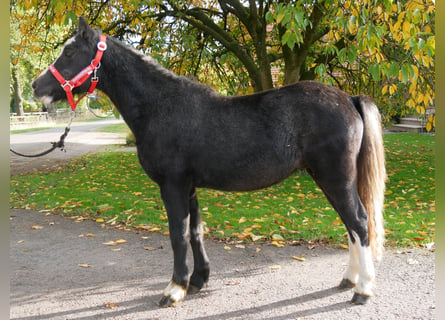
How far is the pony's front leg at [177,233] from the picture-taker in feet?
11.7

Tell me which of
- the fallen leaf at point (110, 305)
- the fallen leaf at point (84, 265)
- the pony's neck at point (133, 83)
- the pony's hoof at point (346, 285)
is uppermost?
the pony's neck at point (133, 83)

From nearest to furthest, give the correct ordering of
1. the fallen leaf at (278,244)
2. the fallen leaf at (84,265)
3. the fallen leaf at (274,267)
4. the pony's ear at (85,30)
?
the pony's ear at (85,30) → the fallen leaf at (274,267) → the fallen leaf at (84,265) → the fallen leaf at (278,244)

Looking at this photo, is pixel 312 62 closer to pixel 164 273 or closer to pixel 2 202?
pixel 164 273

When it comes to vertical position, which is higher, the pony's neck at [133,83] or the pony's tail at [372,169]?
the pony's neck at [133,83]

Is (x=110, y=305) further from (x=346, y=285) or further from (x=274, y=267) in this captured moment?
(x=346, y=285)

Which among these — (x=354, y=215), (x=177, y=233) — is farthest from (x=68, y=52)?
(x=354, y=215)

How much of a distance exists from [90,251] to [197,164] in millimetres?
2591

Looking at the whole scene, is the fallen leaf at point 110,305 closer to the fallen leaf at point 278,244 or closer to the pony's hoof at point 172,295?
the pony's hoof at point 172,295

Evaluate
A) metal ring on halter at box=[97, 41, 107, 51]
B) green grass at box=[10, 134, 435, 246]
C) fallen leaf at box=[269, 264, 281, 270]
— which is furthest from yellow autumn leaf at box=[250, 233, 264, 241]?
metal ring on halter at box=[97, 41, 107, 51]

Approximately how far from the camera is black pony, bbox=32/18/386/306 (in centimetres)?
349

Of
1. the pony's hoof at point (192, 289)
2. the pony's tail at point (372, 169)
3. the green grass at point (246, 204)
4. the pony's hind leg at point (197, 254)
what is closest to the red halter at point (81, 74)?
the pony's hind leg at point (197, 254)

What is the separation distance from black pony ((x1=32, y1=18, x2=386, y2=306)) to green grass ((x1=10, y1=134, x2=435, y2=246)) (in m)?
1.92

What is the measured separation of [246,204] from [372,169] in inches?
157

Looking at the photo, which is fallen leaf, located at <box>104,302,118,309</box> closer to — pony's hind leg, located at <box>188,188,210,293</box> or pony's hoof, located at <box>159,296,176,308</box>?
pony's hoof, located at <box>159,296,176,308</box>
